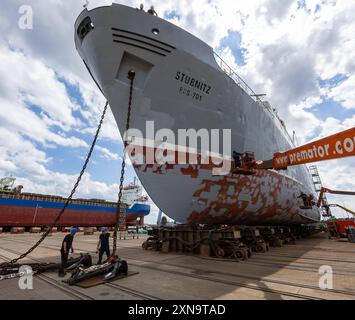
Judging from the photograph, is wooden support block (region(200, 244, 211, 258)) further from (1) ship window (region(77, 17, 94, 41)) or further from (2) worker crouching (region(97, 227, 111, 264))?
(1) ship window (region(77, 17, 94, 41))

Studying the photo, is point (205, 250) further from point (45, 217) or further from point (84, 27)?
point (45, 217)

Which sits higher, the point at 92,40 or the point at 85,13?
the point at 85,13

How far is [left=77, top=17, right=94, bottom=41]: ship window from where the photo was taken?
7.06 metres

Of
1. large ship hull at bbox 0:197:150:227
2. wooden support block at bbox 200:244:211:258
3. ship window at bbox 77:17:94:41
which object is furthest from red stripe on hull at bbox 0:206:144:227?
wooden support block at bbox 200:244:211:258

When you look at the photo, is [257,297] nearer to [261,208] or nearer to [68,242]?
[68,242]

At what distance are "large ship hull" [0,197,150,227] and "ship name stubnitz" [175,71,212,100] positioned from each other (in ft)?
94.1

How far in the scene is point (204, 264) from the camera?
7402mm

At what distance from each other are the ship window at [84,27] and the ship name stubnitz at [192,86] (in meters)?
3.09

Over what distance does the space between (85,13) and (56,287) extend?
25.3 feet

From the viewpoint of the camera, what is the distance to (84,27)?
7.31 meters

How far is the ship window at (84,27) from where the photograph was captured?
706cm

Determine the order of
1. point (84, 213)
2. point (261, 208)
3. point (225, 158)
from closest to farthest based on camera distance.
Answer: point (225, 158) < point (261, 208) < point (84, 213)
